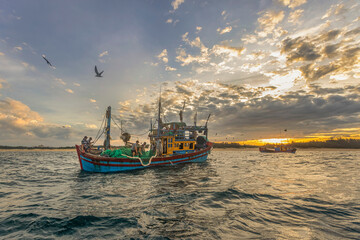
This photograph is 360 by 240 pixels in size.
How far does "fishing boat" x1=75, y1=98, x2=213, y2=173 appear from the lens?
1836 centimetres

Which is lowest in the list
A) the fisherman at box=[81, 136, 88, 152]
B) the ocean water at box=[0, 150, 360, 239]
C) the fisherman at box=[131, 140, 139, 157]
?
the ocean water at box=[0, 150, 360, 239]

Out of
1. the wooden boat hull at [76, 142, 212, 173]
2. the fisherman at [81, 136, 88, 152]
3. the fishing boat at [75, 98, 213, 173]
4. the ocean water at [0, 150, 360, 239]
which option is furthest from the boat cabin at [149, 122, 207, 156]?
the ocean water at [0, 150, 360, 239]

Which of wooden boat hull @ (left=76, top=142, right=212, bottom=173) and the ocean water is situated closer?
the ocean water

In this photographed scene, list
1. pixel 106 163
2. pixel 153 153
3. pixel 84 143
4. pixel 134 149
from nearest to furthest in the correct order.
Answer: pixel 106 163 → pixel 84 143 → pixel 134 149 → pixel 153 153

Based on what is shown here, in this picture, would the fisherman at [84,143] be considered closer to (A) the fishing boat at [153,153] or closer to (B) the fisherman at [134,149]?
(A) the fishing boat at [153,153]

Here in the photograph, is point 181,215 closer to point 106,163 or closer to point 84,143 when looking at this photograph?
point 106,163

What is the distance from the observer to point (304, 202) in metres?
8.34

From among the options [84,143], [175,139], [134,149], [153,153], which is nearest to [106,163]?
[134,149]

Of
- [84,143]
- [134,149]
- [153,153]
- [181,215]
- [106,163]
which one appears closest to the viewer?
[181,215]

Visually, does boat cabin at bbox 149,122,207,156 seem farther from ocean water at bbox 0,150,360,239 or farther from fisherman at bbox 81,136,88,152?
ocean water at bbox 0,150,360,239

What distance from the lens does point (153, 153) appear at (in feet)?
83.7

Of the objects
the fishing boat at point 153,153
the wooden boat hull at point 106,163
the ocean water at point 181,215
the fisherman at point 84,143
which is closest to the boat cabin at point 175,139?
the fishing boat at point 153,153

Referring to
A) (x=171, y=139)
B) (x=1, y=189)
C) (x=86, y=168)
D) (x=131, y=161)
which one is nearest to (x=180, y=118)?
(x=171, y=139)

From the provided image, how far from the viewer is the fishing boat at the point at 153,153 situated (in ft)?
60.2
